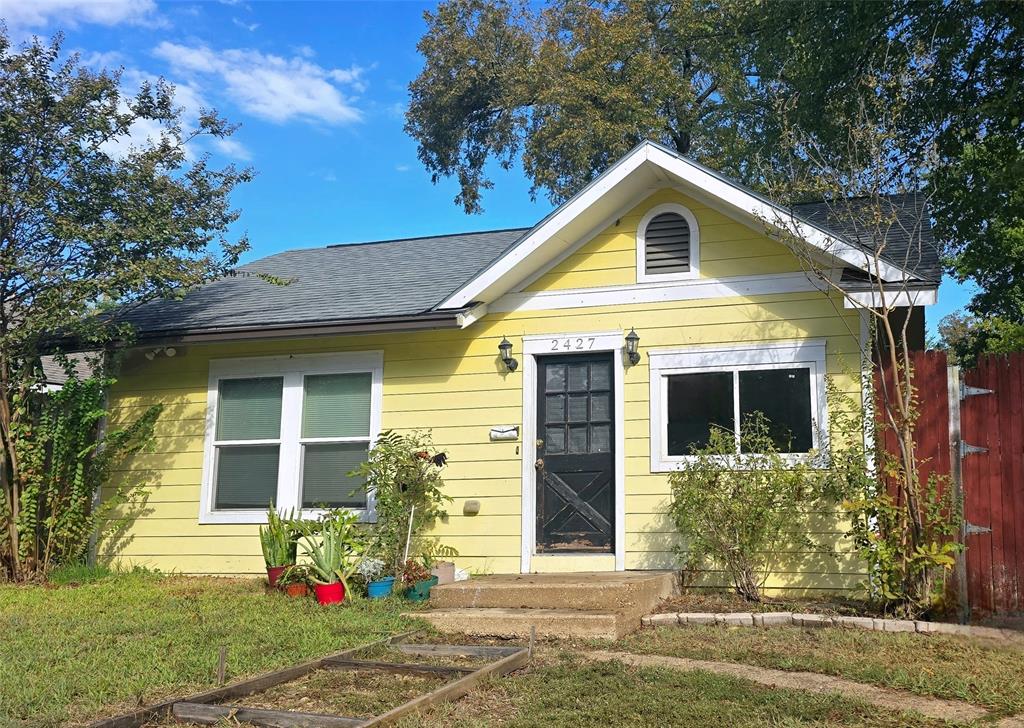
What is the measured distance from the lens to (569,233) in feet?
30.3

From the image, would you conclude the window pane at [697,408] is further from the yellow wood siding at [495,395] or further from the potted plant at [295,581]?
the potted plant at [295,581]

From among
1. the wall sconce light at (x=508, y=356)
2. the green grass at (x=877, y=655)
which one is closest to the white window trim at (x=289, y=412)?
the wall sconce light at (x=508, y=356)

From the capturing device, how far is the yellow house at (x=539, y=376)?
8641mm

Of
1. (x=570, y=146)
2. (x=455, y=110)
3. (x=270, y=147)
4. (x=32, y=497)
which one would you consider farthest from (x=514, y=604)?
(x=455, y=110)

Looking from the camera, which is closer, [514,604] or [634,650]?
[634,650]

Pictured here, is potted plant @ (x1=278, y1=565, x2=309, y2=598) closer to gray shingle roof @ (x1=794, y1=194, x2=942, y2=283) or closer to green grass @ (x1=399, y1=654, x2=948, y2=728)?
green grass @ (x1=399, y1=654, x2=948, y2=728)

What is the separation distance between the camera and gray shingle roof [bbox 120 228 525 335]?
395 inches

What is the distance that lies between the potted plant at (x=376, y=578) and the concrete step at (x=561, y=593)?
0.77 metres

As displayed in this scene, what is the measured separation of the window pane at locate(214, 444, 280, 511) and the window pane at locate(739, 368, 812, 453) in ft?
16.7

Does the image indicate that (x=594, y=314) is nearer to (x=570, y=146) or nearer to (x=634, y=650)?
(x=634, y=650)

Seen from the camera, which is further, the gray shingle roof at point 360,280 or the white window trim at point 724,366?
the gray shingle roof at point 360,280

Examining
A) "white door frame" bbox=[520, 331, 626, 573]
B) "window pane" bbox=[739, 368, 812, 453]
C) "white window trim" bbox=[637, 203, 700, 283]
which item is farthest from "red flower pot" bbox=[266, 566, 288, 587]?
"window pane" bbox=[739, 368, 812, 453]

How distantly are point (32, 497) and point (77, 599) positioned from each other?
1874 mm

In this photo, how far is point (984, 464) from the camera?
7.32m
